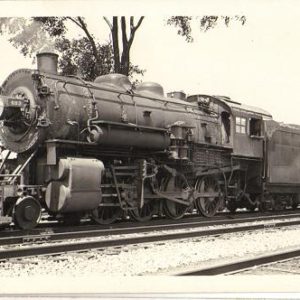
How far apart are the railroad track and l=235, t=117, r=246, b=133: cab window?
23.9ft

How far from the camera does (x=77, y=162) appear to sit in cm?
985

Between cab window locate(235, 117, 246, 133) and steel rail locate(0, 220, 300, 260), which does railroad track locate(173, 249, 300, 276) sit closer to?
steel rail locate(0, 220, 300, 260)

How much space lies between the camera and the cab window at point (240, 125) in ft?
A: 47.9

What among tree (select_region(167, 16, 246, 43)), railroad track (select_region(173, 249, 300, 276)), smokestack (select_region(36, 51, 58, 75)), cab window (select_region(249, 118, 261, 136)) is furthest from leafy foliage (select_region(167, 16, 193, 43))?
cab window (select_region(249, 118, 261, 136))

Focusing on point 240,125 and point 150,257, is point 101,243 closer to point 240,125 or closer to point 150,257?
point 150,257

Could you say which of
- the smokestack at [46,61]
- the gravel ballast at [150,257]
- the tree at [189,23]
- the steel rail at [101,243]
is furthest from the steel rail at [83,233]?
the tree at [189,23]

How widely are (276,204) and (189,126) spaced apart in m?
5.21

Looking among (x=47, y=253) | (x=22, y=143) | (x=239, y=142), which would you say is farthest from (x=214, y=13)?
(x=239, y=142)

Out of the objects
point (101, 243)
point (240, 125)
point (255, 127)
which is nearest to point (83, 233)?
point (101, 243)

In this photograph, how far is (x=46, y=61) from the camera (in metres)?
10.5

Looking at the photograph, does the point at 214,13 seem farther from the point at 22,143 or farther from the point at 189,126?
the point at 189,126

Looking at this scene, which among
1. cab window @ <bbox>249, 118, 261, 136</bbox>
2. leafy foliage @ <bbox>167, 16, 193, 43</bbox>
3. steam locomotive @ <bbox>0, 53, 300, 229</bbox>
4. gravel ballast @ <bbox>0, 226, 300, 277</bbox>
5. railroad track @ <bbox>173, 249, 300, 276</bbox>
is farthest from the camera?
cab window @ <bbox>249, 118, 261, 136</bbox>

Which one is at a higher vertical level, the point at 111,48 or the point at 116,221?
the point at 111,48

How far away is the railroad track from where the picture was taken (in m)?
5.87
